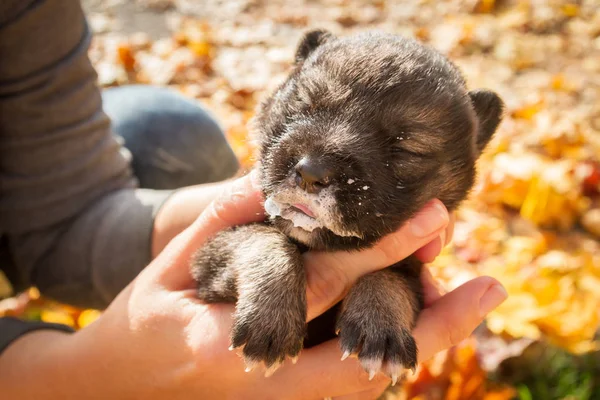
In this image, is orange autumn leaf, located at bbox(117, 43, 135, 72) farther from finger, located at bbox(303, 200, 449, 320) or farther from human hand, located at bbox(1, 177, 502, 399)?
finger, located at bbox(303, 200, 449, 320)

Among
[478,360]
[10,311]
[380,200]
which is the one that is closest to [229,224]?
[380,200]

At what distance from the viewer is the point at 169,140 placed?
4105 mm

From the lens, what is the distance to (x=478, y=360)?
3461 mm

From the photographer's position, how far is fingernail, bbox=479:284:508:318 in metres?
2.56

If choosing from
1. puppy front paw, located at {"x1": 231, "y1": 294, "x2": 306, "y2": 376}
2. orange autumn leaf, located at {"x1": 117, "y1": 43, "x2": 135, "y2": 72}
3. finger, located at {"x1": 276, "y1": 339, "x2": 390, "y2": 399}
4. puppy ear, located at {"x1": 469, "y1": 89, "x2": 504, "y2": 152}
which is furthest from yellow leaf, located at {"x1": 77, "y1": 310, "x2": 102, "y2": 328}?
orange autumn leaf, located at {"x1": 117, "y1": 43, "x2": 135, "y2": 72}

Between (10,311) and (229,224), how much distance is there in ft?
7.28

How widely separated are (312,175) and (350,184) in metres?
0.17

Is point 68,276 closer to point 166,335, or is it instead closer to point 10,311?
point 10,311

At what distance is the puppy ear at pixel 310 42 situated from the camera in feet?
9.34

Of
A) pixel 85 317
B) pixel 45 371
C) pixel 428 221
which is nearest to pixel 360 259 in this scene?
pixel 428 221

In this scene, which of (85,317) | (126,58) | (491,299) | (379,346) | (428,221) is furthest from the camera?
(126,58)

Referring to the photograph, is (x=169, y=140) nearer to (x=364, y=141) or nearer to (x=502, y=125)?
(x=364, y=141)

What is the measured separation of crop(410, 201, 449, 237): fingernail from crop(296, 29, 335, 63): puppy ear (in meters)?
1.07

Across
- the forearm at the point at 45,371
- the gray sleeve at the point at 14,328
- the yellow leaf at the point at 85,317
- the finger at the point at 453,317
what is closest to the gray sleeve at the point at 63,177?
the yellow leaf at the point at 85,317
